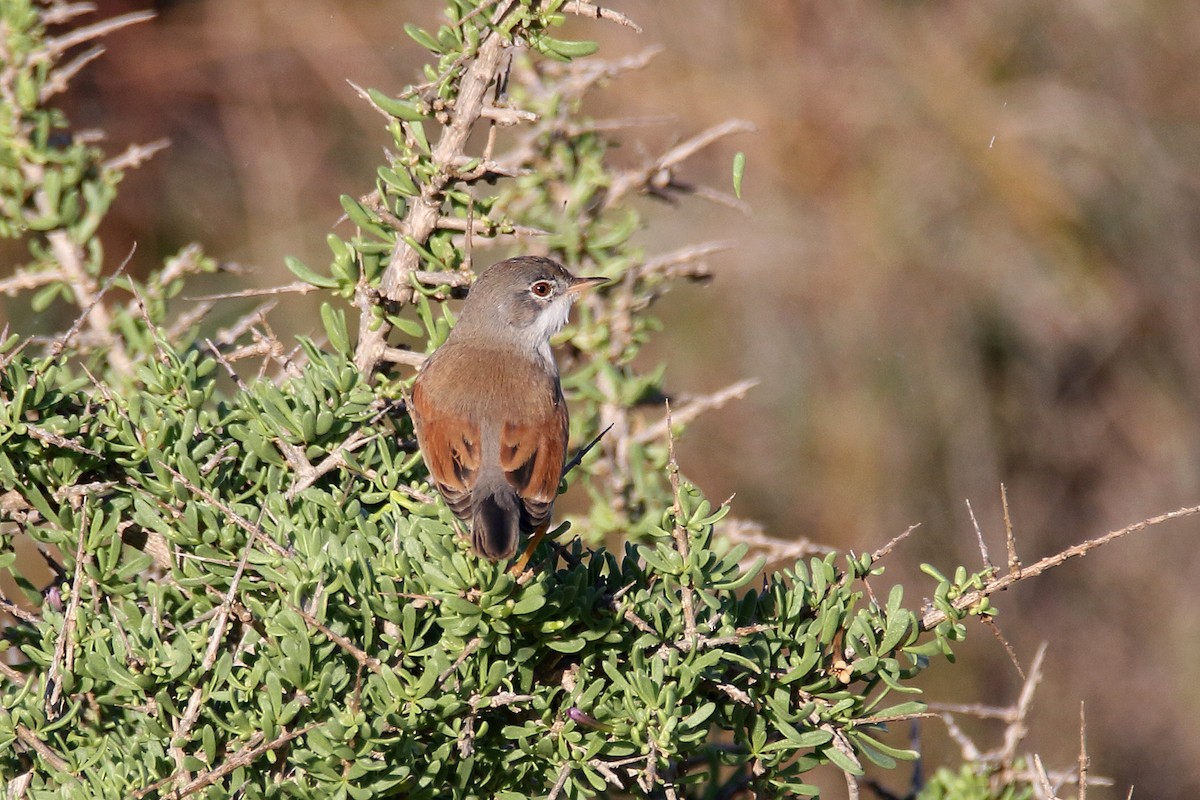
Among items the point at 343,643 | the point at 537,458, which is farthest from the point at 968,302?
the point at 343,643

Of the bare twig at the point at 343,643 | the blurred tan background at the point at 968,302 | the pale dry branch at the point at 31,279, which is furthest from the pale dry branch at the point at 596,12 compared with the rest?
the blurred tan background at the point at 968,302

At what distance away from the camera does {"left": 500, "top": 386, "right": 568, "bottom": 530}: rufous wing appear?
3.53 meters

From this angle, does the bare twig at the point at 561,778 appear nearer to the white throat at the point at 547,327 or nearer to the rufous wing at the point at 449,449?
the rufous wing at the point at 449,449

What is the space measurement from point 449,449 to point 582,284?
3.47 feet

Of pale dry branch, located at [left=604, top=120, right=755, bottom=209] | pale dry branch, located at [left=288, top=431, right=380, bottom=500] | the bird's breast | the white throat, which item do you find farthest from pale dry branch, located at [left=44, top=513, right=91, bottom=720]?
pale dry branch, located at [left=604, top=120, right=755, bottom=209]

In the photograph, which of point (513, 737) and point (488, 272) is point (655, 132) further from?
point (513, 737)

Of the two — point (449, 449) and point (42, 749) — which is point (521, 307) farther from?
point (42, 749)

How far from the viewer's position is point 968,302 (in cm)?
898

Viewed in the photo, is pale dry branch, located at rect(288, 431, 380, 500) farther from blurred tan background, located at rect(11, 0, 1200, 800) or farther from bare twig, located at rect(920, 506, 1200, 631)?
blurred tan background, located at rect(11, 0, 1200, 800)

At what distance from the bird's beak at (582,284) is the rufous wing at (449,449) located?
2.40 feet

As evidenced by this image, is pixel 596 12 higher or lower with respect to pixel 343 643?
higher

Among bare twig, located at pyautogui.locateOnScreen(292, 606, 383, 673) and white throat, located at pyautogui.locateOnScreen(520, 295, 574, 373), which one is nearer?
bare twig, located at pyautogui.locateOnScreen(292, 606, 383, 673)

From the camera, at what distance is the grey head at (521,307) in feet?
15.1

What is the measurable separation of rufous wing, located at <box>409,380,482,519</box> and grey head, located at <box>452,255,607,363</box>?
79 centimetres
